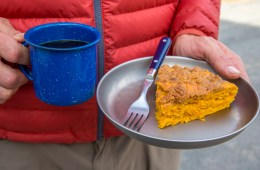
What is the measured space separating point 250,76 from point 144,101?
2483 mm

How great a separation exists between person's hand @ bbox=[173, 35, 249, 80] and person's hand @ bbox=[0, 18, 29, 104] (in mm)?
544

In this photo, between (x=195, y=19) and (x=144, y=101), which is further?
(x=195, y=19)

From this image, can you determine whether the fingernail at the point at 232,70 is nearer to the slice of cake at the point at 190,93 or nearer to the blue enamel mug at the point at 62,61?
the slice of cake at the point at 190,93

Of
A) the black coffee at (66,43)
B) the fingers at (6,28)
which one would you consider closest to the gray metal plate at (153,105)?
the black coffee at (66,43)

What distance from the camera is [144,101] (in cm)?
110

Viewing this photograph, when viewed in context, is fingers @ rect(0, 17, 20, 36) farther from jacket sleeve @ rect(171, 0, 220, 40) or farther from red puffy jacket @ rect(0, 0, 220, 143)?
jacket sleeve @ rect(171, 0, 220, 40)

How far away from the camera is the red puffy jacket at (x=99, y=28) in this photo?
104 cm

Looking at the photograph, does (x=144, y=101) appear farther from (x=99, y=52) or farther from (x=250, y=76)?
(x=250, y=76)

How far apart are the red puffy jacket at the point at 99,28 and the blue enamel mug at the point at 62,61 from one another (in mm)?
129

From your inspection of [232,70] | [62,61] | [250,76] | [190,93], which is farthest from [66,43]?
[250,76]

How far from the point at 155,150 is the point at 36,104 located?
1.70 ft

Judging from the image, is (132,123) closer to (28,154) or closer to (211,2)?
(28,154)

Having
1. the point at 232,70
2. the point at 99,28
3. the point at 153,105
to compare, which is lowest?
the point at 153,105

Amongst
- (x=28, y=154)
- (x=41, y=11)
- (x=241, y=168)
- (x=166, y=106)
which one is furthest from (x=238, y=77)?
(x=241, y=168)
